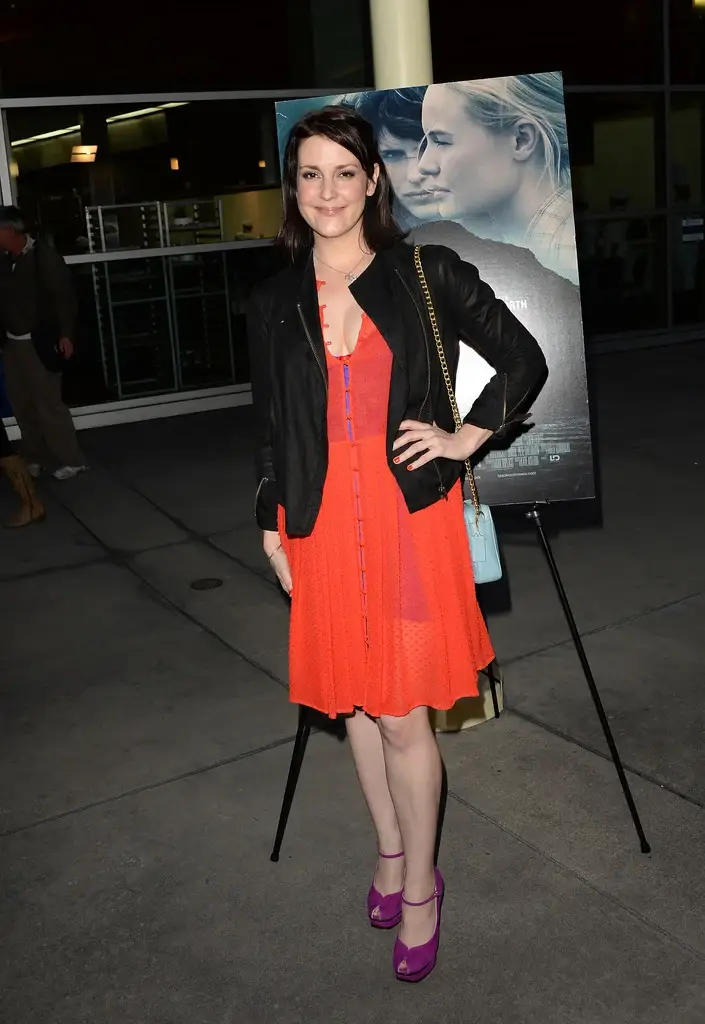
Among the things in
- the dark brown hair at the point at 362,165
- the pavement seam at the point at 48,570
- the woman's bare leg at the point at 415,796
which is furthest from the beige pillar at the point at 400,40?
the pavement seam at the point at 48,570

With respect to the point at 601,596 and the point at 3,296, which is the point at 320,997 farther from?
the point at 3,296

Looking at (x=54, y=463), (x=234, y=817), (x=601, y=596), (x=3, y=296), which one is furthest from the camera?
(x=54, y=463)

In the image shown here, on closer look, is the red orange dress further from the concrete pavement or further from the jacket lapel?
the concrete pavement

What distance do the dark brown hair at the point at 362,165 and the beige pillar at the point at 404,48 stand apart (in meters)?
1.28

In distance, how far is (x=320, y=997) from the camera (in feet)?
8.21

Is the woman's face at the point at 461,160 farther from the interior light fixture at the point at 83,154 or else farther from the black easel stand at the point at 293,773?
the interior light fixture at the point at 83,154

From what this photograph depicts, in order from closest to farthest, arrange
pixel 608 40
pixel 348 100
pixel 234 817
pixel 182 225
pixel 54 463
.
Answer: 1. pixel 348 100
2. pixel 234 817
3. pixel 54 463
4. pixel 182 225
5. pixel 608 40

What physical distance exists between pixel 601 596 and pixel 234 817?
2307 millimetres

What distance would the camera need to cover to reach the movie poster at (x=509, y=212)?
310cm

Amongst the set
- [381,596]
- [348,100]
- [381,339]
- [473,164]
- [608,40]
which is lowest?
[381,596]

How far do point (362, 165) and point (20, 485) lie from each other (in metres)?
4.74

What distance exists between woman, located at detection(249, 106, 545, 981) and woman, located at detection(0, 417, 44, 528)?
4.35 meters

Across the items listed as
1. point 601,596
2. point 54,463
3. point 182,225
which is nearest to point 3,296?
point 54,463

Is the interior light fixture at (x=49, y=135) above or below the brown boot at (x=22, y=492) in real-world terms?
above
